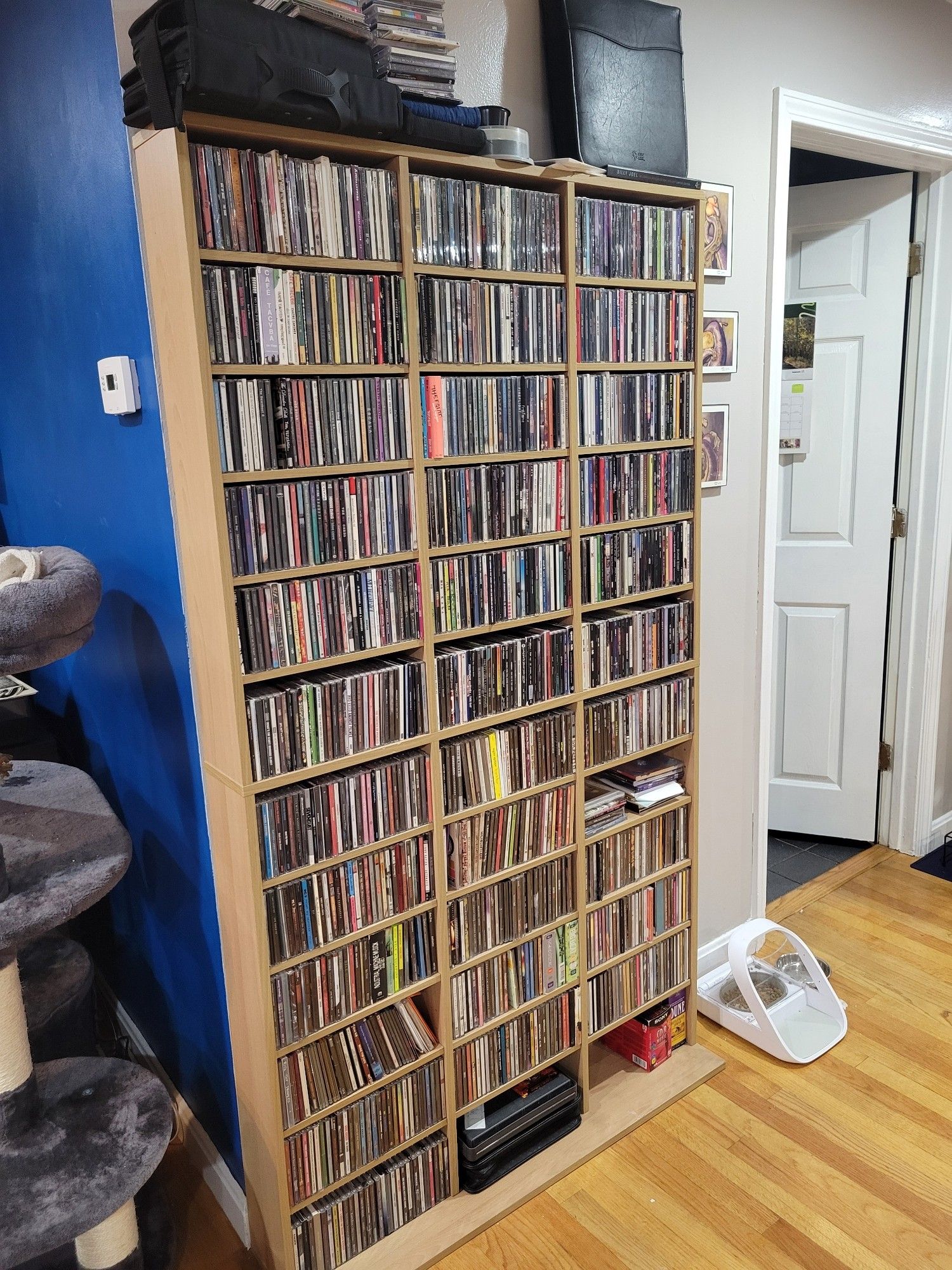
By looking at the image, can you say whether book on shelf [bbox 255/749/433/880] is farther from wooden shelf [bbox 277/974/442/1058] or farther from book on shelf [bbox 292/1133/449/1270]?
book on shelf [bbox 292/1133/449/1270]

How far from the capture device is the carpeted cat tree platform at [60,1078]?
1.38 m

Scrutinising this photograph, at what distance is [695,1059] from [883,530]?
167 centimetres

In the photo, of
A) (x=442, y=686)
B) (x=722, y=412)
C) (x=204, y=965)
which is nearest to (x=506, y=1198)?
(x=204, y=965)

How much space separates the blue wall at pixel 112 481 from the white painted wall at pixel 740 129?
26.8 inches

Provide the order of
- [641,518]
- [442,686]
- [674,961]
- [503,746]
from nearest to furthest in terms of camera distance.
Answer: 1. [442,686]
2. [503,746]
3. [641,518]
4. [674,961]

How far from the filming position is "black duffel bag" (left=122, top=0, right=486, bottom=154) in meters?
1.17

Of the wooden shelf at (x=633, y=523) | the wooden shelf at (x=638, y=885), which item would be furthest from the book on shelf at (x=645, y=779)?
the wooden shelf at (x=633, y=523)

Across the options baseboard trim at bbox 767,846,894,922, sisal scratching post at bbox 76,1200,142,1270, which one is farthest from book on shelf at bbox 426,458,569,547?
baseboard trim at bbox 767,846,894,922

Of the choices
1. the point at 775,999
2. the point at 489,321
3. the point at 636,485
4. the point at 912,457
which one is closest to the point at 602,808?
the point at 636,485

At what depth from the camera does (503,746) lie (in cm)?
174

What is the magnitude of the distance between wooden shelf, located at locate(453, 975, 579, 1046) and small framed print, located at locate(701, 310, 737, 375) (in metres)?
1.33

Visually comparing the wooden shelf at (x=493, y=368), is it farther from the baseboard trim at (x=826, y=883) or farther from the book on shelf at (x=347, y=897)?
the baseboard trim at (x=826, y=883)

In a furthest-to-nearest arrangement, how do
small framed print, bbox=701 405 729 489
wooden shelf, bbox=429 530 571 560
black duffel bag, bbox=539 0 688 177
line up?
small framed print, bbox=701 405 729 489, black duffel bag, bbox=539 0 688 177, wooden shelf, bbox=429 530 571 560

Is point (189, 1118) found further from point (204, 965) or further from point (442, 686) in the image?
point (442, 686)
